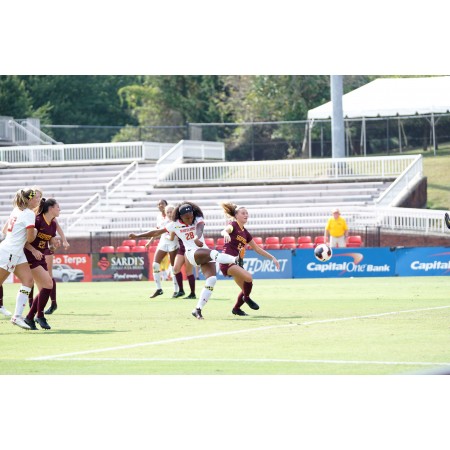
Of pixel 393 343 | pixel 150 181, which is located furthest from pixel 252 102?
pixel 393 343

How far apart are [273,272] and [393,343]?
2191 centimetres

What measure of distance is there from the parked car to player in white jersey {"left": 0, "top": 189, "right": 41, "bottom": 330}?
20.7 metres

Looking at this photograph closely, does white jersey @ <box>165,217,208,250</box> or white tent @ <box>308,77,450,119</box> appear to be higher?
white tent @ <box>308,77,450,119</box>

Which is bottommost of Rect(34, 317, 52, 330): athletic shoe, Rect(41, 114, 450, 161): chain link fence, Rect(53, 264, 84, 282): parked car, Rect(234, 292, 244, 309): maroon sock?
Rect(53, 264, 84, 282): parked car

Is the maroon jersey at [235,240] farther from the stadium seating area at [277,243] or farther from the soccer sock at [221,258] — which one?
the stadium seating area at [277,243]

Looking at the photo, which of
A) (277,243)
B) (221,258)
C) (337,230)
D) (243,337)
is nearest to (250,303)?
(221,258)

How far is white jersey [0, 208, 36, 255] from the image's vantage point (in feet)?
56.6

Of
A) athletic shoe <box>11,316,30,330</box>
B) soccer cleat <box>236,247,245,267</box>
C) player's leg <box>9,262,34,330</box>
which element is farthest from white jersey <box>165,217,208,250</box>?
athletic shoe <box>11,316,30,330</box>

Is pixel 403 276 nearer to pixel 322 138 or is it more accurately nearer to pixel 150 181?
pixel 150 181

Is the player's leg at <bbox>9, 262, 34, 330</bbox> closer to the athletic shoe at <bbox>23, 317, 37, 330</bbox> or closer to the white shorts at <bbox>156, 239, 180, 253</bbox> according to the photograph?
the athletic shoe at <bbox>23, 317, 37, 330</bbox>

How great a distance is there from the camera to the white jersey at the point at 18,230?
17.2 m

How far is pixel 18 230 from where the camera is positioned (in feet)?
57.1

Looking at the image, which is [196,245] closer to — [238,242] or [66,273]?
[238,242]

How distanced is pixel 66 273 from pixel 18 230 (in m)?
21.4
